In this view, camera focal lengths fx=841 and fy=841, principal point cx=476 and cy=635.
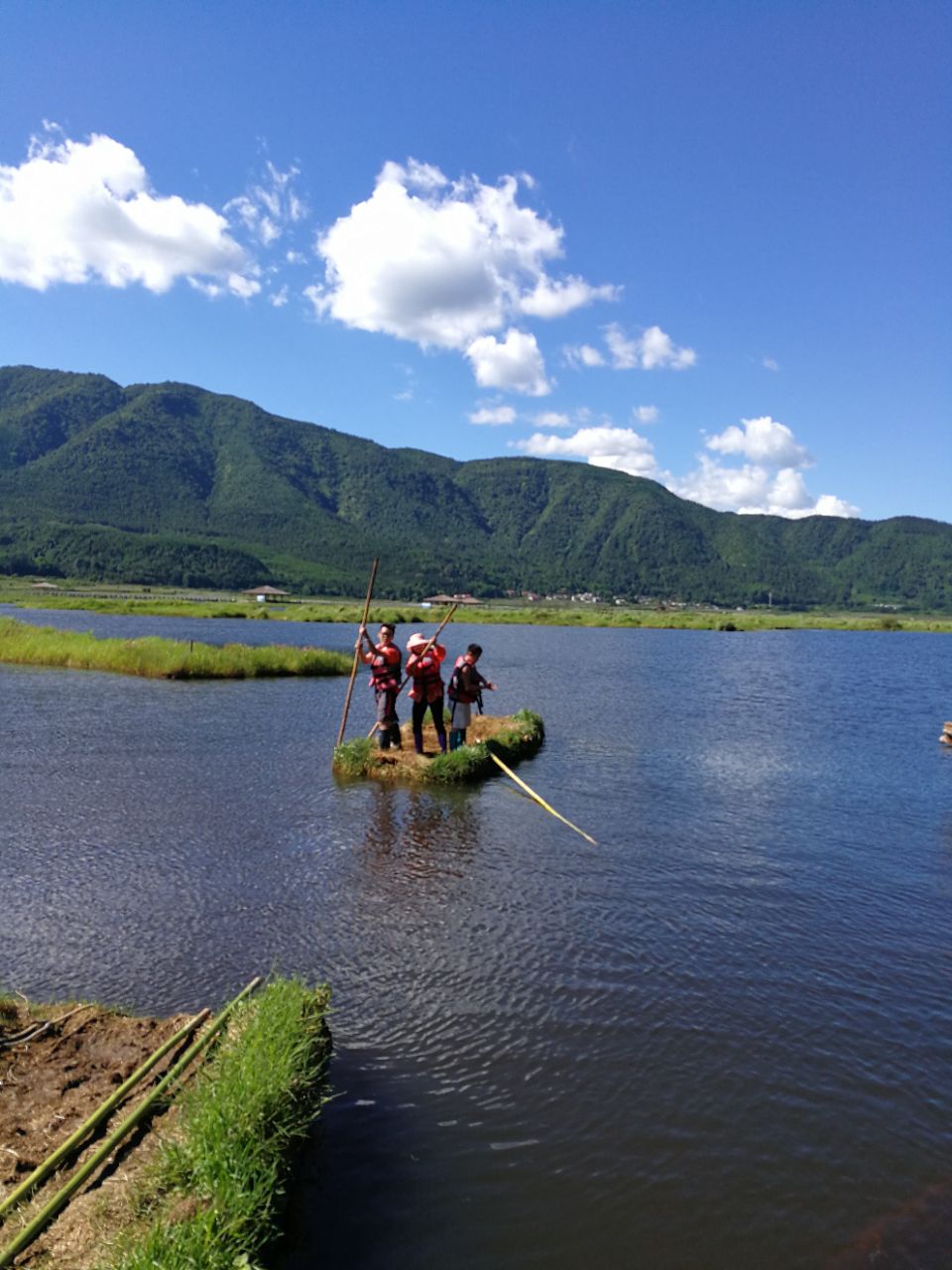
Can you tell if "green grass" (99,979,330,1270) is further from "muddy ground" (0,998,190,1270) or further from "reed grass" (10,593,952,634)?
"reed grass" (10,593,952,634)

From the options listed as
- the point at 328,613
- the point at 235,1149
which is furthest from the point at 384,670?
the point at 328,613

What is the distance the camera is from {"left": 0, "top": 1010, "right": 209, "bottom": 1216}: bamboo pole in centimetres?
514

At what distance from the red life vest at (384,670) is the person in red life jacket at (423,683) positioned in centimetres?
38

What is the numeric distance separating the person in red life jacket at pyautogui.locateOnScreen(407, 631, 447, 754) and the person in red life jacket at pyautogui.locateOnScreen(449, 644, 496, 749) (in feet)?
1.21

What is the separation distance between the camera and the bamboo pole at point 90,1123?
16.9 feet

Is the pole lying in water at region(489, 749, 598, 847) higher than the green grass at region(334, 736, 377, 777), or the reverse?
the green grass at region(334, 736, 377, 777)

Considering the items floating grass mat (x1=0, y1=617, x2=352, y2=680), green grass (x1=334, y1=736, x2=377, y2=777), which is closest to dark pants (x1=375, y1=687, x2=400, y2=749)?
green grass (x1=334, y1=736, x2=377, y2=777)


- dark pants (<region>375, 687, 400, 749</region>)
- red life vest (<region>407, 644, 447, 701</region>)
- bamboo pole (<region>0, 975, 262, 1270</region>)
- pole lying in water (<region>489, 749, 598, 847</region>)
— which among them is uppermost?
red life vest (<region>407, 644, 447, 701</region>)

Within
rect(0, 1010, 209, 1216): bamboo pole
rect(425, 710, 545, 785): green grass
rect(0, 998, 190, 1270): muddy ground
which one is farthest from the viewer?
rect(425, 710, 545, 785): green grass

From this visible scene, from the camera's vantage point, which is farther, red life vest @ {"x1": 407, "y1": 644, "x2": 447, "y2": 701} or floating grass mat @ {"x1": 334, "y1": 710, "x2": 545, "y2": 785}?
red life vest @ {"x1": 407, "y1": 644, "x2": 447, "y2": 701}

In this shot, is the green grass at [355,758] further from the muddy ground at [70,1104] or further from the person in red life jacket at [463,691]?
the muddy ground at [70,1104]

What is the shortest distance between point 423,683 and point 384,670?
0.99 meters

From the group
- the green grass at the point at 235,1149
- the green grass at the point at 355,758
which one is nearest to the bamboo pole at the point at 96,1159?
the green grass at the point at 235,1149

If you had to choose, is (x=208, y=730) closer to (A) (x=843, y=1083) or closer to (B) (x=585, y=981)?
(B) (x=585, y=981)
